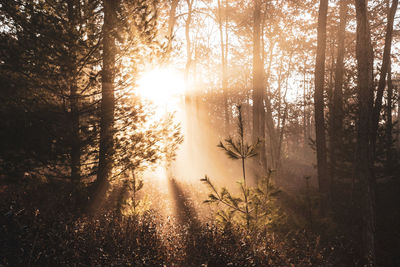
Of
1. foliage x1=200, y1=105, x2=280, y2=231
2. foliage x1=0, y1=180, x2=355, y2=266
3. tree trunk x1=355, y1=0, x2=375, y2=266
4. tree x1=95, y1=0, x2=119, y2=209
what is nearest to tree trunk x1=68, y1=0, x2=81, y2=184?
tree x1=95, y1=0, x2=119, y2=209

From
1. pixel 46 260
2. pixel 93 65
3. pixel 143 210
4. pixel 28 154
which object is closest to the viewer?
pixel 46 260

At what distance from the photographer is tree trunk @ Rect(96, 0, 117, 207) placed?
4.55 m

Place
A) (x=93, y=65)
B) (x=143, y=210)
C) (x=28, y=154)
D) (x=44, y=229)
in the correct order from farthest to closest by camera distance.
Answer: (x=143, y=210)
(x=93, y=65)
(x=28, y=154)
(x=44, y=229)

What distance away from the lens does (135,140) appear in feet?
16.3

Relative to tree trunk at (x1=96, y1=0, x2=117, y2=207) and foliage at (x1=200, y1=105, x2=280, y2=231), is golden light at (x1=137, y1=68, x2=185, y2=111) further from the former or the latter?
foliage at (x1=200, y1=105, x2=280, y2=231)

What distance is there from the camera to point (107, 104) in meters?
5.01

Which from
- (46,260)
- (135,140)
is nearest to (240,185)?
→ (135,140)

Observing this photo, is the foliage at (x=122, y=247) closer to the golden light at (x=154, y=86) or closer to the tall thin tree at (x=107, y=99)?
the tall thin tree at (x=107, y=99)

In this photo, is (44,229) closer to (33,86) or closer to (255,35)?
(33,86)

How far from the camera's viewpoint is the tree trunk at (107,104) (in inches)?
179

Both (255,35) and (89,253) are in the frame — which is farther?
(255,35)

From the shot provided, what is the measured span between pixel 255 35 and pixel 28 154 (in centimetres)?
1048

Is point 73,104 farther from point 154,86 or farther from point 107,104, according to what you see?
point 154,86

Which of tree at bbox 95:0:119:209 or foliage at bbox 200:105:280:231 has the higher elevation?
tree at bbox 95:0:119:209
